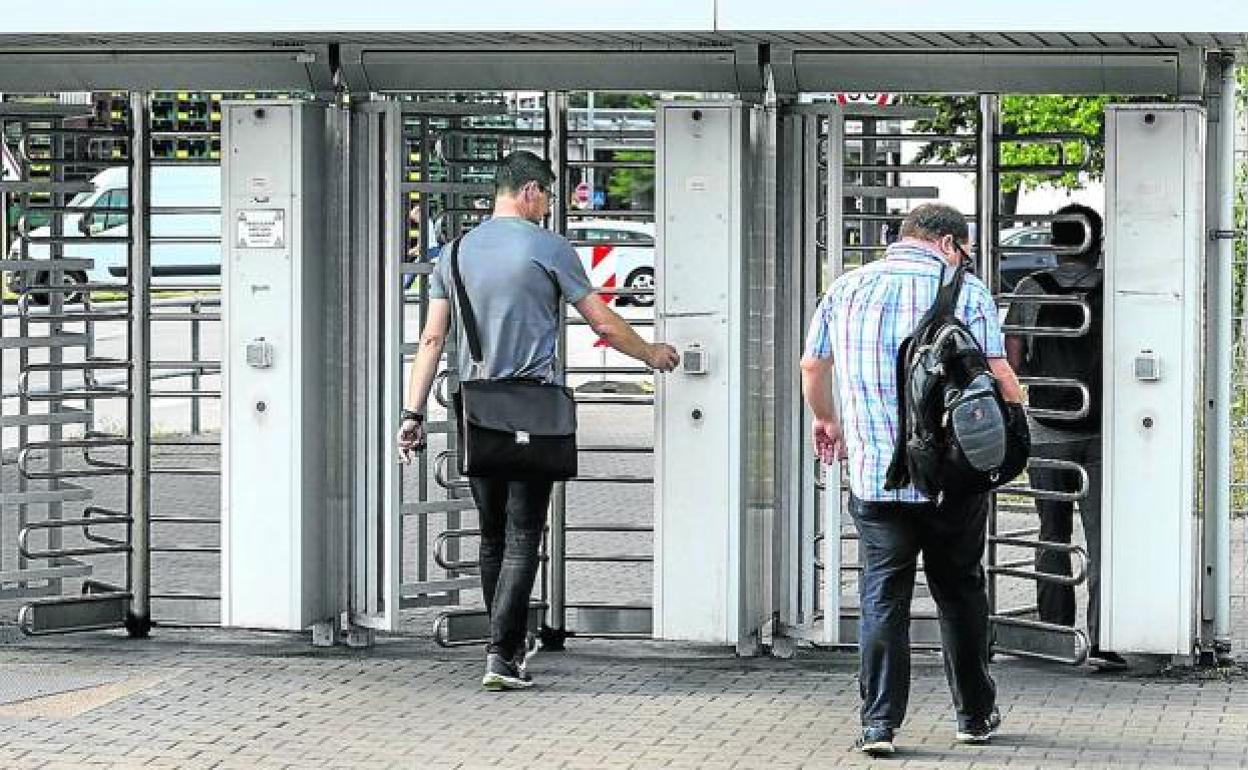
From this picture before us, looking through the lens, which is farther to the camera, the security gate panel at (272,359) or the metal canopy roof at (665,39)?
the security gate panel at (272,359)

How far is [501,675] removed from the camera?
9.04m

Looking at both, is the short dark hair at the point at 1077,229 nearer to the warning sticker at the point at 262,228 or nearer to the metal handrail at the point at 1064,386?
the metal handrail at the point at 1064,386

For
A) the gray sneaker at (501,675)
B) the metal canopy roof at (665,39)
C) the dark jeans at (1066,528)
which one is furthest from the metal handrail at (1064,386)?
the gray sneaker at (501,675)

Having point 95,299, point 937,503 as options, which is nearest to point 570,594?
point 95,299

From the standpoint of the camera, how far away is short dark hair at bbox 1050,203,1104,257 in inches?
374

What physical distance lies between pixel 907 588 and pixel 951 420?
0.63m

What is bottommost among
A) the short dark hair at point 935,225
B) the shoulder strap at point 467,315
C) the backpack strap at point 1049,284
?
the shoulder strap at point 467,315

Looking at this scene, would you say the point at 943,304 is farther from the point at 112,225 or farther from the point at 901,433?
the point at 112,225

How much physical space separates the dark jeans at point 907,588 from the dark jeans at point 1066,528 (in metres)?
1.67

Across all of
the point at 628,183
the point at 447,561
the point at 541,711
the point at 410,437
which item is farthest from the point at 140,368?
the point at 628,183

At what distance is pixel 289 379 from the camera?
9.73m

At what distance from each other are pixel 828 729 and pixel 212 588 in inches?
178

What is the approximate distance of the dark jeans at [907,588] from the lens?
25.5ft
